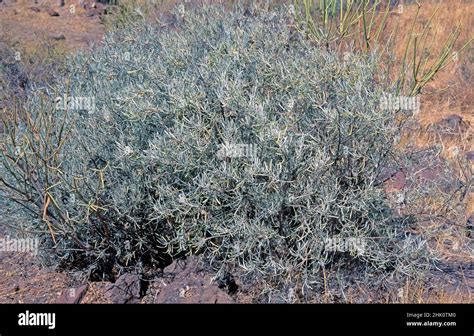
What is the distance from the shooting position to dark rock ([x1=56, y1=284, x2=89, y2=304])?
13.6 feet

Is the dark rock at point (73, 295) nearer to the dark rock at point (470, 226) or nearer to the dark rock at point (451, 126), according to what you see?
the dark rock at point (470, 226)

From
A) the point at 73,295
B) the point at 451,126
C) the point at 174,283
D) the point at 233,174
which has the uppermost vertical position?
the point at 233,174

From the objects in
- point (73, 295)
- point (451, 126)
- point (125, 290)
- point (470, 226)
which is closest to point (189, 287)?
point (125, 290)

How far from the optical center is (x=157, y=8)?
9.18 meters

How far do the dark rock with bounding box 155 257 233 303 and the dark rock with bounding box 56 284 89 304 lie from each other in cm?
52

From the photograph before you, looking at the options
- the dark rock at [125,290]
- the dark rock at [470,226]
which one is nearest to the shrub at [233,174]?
the dark rock at [125,290]

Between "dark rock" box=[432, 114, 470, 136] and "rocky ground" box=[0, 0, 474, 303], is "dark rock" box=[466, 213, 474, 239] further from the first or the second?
"dark rock" box=[432, 114, 470, 136]

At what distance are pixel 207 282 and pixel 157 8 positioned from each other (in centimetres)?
598

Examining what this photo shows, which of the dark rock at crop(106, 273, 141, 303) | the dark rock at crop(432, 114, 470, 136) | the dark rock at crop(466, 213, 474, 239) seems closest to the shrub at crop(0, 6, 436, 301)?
the dark rock at crop(106, 273, 141, 303)

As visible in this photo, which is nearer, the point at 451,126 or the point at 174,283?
the point at 174,283

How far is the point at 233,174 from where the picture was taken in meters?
3.78

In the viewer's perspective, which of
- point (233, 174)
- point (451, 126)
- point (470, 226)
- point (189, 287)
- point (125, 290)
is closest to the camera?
point (233, 174)

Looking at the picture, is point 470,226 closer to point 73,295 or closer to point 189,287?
point 189,287

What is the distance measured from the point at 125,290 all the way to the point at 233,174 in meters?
1.17
